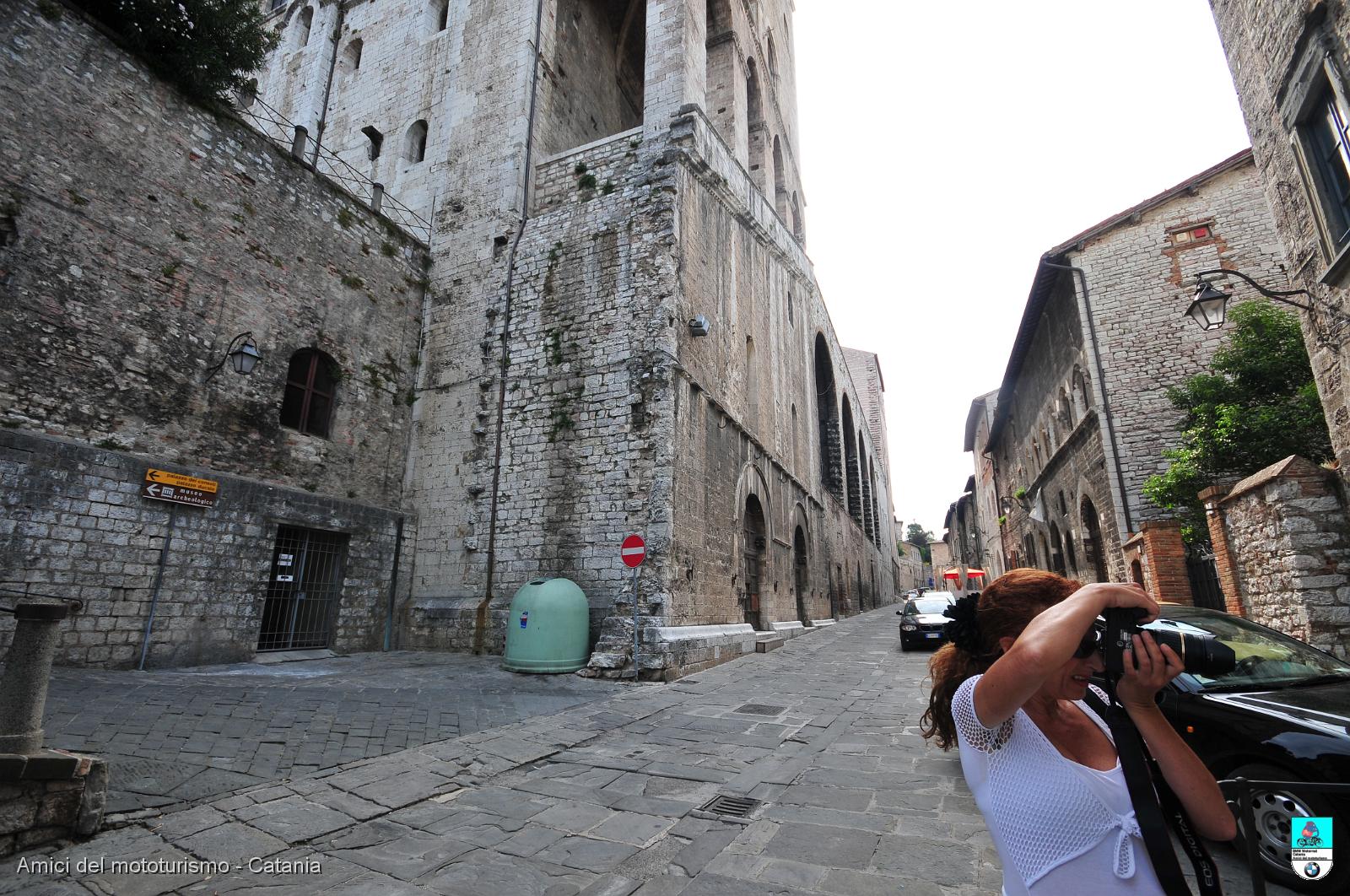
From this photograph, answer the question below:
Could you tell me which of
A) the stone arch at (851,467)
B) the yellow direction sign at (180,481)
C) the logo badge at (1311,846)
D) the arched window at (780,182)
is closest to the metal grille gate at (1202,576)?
the logo badge at (1311,846)

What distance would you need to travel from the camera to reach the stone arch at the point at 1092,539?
1462cm

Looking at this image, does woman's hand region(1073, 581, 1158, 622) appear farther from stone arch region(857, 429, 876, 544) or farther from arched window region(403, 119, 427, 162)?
stone arch region(857, 429, 876, 544)

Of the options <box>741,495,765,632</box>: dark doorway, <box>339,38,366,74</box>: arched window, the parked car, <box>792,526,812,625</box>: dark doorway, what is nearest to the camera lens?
the parked car

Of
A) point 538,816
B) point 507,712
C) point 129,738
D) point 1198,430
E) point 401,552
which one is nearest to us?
point 538,816

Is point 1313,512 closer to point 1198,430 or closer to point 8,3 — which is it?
point 1198,430

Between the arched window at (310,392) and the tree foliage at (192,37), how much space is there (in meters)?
3.99

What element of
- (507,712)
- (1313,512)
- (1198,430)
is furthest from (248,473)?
(1198,430)

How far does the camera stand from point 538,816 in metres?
3.63

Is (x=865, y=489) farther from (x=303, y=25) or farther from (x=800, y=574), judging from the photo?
(x=303, y=25)

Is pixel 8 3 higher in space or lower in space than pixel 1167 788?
higher

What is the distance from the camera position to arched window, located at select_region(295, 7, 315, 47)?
1820cm

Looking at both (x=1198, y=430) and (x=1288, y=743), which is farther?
(x=1198, y=430)

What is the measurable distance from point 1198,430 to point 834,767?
10033mm

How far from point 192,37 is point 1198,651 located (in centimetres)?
1275
